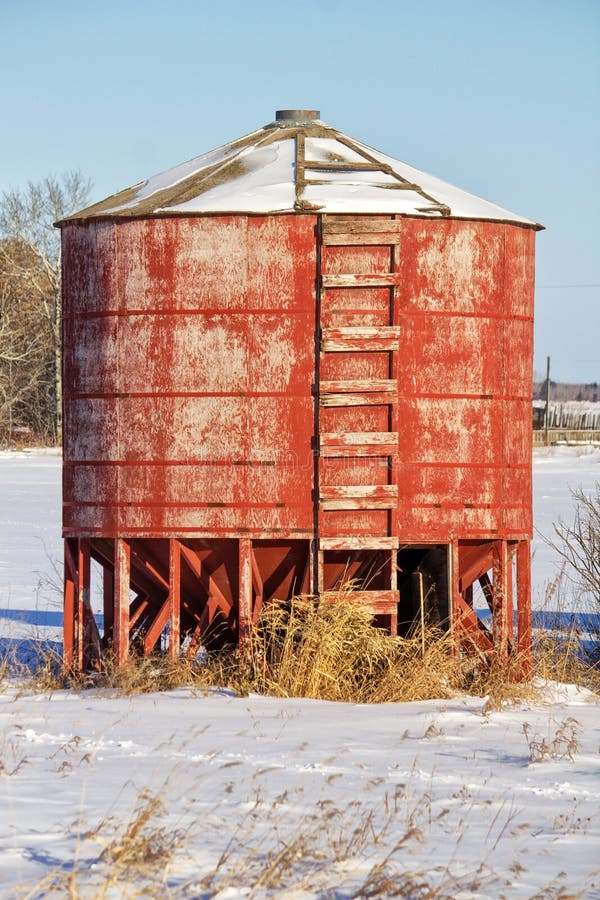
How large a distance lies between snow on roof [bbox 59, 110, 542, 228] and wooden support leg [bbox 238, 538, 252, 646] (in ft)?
9.76

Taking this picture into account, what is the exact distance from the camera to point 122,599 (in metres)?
12.2

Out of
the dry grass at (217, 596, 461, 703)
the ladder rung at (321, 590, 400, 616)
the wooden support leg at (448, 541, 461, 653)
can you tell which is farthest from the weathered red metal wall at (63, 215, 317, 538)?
the wooden support leg at (448, 541, 461, 653)

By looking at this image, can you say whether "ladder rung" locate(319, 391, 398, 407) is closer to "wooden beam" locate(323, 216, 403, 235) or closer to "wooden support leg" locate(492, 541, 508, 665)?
"wooden beam" locate(323, 216, 403, 235)

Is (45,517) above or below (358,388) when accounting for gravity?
below

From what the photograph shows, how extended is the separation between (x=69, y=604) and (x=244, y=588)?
7.28ft

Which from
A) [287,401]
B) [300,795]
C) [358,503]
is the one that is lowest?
[300,795]

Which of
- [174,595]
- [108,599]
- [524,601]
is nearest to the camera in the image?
[174,595]

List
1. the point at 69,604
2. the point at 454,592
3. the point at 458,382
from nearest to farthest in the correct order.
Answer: the point at 458,382
the point at 454,592
the point at 69,604

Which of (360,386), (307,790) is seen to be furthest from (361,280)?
(307,790)

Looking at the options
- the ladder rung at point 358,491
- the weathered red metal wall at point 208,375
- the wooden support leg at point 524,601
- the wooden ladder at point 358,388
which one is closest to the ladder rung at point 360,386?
the wooden ladder at point 358,388

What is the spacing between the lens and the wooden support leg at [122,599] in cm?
1215

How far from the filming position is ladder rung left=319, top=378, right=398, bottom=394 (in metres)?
11.7

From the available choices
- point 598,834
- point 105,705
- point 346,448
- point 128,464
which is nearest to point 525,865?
point 598,834

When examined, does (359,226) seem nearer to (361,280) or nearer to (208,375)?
(361,280)
